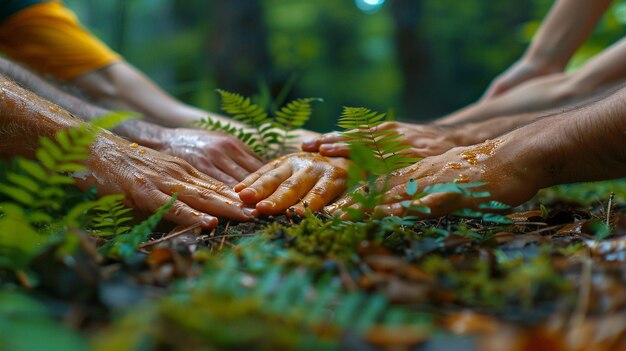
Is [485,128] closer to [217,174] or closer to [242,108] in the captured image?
[242,108]

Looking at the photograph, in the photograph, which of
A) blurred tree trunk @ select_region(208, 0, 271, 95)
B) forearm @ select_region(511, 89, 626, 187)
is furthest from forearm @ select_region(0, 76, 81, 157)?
blurred tree trunk @ select_region(208, 0, 271, 95)

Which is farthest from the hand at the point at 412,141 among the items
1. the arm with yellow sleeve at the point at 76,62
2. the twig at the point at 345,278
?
the arm with yellow sleeve at the point at 76,62

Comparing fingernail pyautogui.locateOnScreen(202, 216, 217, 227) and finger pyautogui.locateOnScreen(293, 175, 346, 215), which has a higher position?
finger pyautogui.locateOnScreen(293, 175, 346, 215)

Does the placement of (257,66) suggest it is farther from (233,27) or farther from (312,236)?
(312,236)

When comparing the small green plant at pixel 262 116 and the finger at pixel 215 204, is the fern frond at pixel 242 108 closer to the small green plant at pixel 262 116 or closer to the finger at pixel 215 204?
the small green plant at pixel 262 116

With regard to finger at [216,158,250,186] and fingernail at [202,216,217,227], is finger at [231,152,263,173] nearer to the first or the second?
finger at [216,158,250,186]

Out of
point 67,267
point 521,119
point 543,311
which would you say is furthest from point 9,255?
point 521,119
